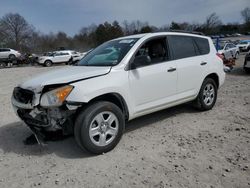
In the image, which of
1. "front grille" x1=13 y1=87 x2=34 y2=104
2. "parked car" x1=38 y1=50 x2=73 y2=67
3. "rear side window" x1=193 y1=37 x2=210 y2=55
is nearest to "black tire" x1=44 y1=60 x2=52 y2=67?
"parked car" x1=38 y1=50 x2=73 y2=67

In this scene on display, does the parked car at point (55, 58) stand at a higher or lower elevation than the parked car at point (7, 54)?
lower

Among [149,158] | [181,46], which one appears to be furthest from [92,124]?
[181,46]

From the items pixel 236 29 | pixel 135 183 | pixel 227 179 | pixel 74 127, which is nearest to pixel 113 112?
pixel 74 127

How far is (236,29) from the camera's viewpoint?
80250 mm

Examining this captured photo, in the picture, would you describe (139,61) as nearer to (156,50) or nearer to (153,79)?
(153,79)

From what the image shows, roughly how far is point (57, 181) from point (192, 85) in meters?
3.21

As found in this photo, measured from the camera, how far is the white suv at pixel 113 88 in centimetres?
347

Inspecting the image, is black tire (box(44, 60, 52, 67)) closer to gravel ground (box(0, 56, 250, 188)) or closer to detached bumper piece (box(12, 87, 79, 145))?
gravel ground (box(0, 56, 250, 188))

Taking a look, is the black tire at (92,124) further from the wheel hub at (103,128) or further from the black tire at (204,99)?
the black tire at (204,99)

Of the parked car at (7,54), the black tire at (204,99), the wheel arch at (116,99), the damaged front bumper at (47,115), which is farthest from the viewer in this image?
the parked car at (7,54)

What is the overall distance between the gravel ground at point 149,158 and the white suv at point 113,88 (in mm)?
340

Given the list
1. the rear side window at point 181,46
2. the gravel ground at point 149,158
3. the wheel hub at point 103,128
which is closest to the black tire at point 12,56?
the gravel ground at point 149,158

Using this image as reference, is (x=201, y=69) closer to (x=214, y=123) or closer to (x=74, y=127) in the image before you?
→ (x=214, y=123)

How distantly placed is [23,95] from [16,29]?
238ft
